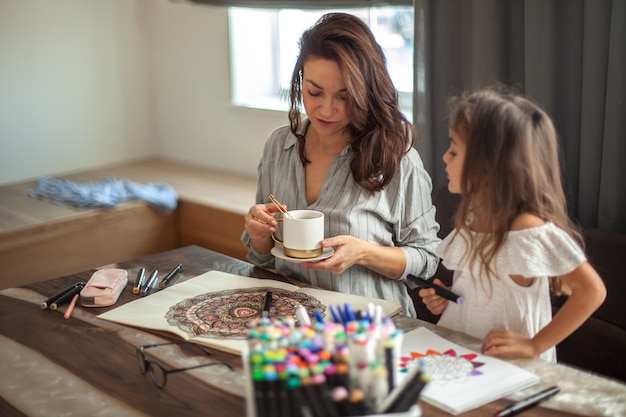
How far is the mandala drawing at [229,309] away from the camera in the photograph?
1.40 m

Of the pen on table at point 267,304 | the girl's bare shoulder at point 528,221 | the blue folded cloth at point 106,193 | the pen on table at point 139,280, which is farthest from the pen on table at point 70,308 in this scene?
the blue folded cloth at point 106,193

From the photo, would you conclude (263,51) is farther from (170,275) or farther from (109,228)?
(170,275)

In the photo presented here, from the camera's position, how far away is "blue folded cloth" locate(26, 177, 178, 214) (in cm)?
304

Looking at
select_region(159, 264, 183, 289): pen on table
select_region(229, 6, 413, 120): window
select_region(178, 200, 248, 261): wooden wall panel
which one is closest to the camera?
select_region(159, 264, 183, 289): pen on table

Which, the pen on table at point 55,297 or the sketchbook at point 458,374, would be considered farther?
the pen on table at point 55,297

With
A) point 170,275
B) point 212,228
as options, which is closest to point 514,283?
point 170,275

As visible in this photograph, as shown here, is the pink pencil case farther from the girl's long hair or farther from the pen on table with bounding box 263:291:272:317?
the girl's long hair

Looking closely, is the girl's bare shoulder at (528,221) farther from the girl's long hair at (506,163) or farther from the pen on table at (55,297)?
the pen on table at (55,297)

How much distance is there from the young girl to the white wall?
2.00 m

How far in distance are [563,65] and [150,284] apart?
1.25 m

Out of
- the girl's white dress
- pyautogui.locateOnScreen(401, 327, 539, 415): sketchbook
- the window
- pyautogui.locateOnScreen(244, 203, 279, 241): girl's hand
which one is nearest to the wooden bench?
the window

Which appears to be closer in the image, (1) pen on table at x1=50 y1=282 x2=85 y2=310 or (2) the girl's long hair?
(2) the girl's long hair

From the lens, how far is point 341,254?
1.56 meters

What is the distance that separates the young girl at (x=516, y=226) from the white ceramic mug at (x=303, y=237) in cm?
30
